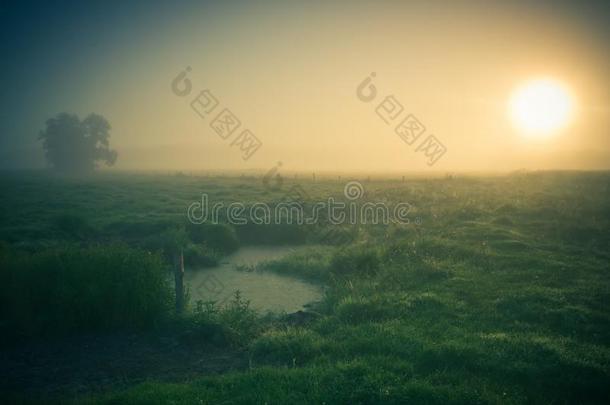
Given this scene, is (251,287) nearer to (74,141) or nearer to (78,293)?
(78,293)

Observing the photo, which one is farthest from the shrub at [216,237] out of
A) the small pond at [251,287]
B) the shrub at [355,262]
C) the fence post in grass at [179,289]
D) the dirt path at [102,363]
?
the dirt path at [102,363]

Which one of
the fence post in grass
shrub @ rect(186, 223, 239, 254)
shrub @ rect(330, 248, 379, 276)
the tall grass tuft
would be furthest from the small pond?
the tall grass tuft

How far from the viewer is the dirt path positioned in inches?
367

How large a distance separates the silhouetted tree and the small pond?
102 meters

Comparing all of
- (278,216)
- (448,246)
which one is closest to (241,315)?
(448,246)

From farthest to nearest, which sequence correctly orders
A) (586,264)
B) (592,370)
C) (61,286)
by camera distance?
(586,264) < (61,286) < (592,370)

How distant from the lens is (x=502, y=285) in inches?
591

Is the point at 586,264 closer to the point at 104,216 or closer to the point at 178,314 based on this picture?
the point at 178,314

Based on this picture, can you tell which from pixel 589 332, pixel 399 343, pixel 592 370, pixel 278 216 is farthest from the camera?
pixel 278 216

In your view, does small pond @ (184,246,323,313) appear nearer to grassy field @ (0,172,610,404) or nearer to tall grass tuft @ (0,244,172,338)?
grassy field @ (0,172,610,404)

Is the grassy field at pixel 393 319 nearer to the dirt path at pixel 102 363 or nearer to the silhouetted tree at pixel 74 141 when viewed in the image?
the dirt path at pixel 102 363

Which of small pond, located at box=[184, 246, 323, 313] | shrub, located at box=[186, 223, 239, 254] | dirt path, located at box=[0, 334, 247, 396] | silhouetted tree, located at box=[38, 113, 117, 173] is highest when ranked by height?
silhouetted tree, located at box=[38, 113, 117, 173]

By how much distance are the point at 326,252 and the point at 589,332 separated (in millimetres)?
14670

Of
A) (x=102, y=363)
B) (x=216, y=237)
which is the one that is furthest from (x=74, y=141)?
(x=102, y=363)
